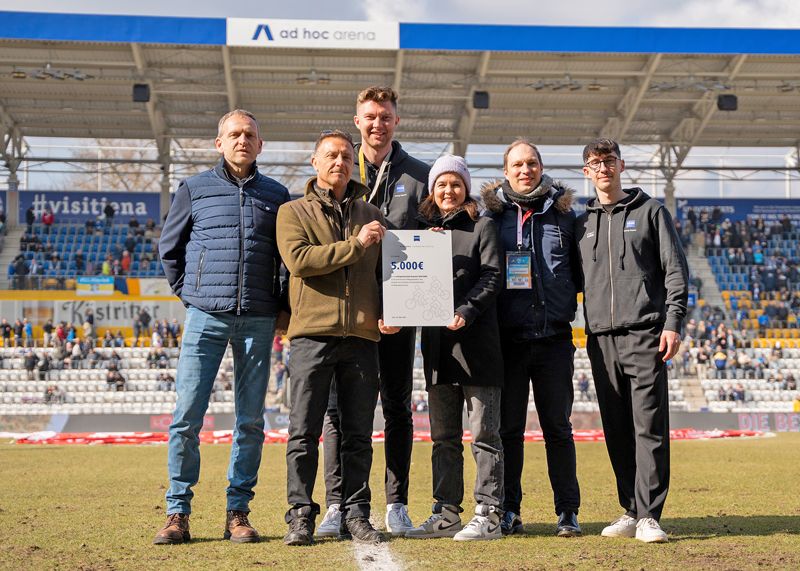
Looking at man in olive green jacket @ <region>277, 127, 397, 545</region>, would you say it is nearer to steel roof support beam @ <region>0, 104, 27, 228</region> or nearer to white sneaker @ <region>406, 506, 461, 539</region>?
white sneaker @ <region>406, 506, 461, 539</region>

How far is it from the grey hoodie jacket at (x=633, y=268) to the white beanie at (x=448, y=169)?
824 mm

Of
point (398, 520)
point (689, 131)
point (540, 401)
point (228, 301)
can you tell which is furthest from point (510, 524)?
point (689, 131)

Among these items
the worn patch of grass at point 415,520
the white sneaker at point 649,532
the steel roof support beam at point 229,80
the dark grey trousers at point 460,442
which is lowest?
the worn patch of grass at point 415,520

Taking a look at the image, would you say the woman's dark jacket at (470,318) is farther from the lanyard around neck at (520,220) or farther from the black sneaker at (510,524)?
the black sneaker at (510,524)

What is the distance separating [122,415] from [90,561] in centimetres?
1741

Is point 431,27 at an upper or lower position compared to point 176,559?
upper

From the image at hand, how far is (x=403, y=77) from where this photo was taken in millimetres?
26750

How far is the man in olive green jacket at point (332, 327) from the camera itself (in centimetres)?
512

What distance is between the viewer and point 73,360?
25.3 m

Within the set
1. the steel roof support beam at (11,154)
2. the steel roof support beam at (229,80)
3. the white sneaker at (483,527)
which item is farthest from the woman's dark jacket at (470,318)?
the steel roof support beam at (11,154)

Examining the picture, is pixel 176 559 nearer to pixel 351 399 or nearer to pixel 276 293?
pixel 351 399

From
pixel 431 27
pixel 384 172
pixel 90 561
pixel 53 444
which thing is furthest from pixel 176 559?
pixel 431 27

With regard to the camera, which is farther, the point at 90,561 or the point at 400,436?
the point at 400,436

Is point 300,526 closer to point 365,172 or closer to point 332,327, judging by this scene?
point 332,327
